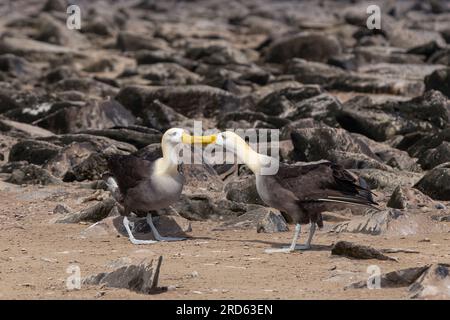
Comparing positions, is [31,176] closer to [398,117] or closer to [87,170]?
[87,170]

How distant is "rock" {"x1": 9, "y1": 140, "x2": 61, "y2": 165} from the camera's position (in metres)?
16.8

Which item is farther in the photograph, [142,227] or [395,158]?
[395,158]

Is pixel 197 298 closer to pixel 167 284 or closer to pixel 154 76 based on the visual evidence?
pixel 167 284

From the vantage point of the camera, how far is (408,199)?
1341cm

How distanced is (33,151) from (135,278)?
839 cm

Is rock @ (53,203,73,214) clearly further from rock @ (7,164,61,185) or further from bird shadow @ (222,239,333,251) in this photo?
bird shadow @ (222,239,333,251)

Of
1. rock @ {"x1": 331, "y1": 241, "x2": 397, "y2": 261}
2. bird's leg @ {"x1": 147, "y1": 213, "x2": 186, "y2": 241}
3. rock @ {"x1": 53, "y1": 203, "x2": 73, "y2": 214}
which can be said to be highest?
rock @ {"x1": 331, "y1": 241, "x2": 397, "y2": 261}

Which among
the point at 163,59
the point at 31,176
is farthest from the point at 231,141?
the point at 163,59

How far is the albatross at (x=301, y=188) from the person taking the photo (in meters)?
10.9

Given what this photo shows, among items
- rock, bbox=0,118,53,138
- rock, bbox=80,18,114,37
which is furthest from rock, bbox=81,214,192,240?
rock, bbox=80,18,114,37

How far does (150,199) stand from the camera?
1155 centimetres

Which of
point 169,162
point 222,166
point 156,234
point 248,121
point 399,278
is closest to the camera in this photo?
point 399,278

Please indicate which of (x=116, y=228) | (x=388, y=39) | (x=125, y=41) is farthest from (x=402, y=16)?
(x=116, y=228)

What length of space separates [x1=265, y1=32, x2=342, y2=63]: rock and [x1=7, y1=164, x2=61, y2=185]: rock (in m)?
17.6
